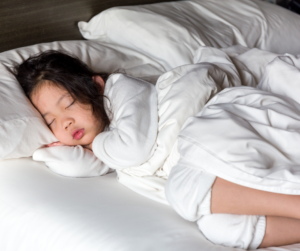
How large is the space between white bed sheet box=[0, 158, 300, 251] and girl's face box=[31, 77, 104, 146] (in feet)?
0.43

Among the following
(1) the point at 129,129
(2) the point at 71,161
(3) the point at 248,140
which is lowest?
(2) the point at 71,161

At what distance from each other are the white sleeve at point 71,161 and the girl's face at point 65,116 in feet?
0.12

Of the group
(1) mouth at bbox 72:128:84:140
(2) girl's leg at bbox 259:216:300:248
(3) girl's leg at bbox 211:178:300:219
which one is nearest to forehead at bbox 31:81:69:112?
(1) mouth at bbox 72:128:84:140

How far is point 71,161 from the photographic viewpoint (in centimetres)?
105

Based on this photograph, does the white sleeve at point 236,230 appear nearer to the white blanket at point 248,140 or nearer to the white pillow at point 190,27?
the white blanket at point 248,140

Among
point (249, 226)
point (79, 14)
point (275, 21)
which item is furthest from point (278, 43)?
point (249, 226)

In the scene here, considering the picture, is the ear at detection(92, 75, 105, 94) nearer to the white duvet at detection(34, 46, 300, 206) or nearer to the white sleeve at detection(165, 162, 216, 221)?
the white duvet at detection(34, 46, 300, 206)

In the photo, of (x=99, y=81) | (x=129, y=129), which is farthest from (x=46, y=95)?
(x=129, y=129)

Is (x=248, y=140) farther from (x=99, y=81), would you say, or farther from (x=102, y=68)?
(x=102, y=68)

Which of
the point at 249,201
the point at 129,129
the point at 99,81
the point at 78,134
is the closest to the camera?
the point at 249,201

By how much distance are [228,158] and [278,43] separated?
45.4 inches

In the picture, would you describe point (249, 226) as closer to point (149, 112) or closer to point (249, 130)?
point (249, 130)

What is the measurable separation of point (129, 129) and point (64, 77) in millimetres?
286

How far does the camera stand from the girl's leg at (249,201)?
764 mm
